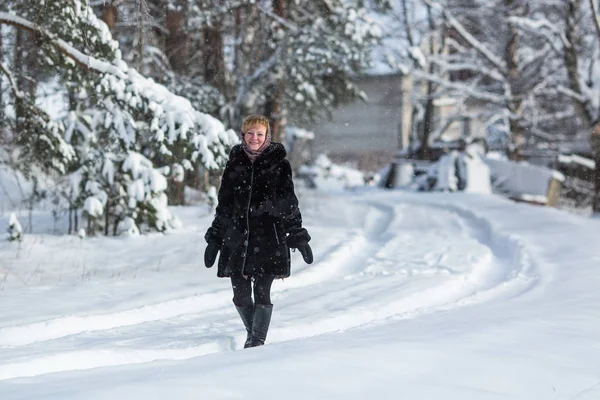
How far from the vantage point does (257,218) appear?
511cm

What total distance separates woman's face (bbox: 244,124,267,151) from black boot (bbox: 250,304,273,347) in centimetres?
114

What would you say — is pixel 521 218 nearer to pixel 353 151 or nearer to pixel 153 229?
pixel 153 229

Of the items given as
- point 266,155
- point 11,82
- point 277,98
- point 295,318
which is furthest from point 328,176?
point 266,155

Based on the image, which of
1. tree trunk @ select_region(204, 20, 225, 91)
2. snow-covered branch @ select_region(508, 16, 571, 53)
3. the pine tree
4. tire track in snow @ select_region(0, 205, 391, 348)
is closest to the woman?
tire track in snow @ select_region(0, 205, 391, 348)

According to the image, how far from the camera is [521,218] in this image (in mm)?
14703

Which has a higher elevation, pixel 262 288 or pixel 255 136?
pixel 255 136

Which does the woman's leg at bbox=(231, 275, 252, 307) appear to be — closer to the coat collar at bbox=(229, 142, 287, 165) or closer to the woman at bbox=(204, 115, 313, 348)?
the woman at bbox=(204, 115, 313, 348)

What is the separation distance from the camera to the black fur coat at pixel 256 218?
510 centimetres

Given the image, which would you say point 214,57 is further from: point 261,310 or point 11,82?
point 261,310

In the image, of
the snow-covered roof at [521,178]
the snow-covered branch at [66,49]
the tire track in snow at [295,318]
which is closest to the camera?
the tire track in snow at [295,318]

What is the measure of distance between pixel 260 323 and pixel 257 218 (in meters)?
0.76

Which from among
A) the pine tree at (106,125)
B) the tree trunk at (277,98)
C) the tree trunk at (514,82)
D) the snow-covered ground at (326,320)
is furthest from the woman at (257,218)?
the tree trunk at (514,82)

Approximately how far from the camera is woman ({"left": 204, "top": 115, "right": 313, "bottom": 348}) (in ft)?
16.7

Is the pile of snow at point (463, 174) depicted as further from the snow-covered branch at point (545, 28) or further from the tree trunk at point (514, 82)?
the snow-covered branch at point (545, 28)
